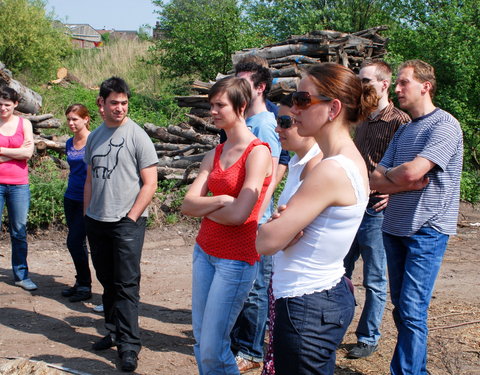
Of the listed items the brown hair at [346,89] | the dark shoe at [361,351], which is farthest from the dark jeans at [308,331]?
the dark shoe at [361,351]

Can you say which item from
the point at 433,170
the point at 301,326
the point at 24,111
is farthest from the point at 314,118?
the point at 24,111

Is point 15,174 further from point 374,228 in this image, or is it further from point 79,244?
point 374,228

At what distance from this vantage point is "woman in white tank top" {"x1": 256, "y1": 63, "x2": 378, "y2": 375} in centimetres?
236

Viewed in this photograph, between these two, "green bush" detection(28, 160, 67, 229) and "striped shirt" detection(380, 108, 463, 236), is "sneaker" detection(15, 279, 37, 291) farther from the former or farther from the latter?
"striped shirt" detection(380, 108, 463, 236)

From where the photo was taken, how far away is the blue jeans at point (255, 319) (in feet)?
14.8

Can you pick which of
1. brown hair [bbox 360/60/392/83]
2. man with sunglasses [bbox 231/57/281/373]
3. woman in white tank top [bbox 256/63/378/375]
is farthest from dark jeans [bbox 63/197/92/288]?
woman in white tank top [bbox 256/63/378/375]

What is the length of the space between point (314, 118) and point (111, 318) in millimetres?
3027

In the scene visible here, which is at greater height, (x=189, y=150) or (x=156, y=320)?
(x=189, y=150)

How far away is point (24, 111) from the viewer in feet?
43.2

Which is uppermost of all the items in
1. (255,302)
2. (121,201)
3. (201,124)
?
(201,124)

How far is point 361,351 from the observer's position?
4.75 metres

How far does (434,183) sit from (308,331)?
1868 millimetres

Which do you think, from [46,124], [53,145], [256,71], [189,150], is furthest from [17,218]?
[46,124]

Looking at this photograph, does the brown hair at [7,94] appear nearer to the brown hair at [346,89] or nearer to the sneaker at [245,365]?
the sneaker at [245,365]
